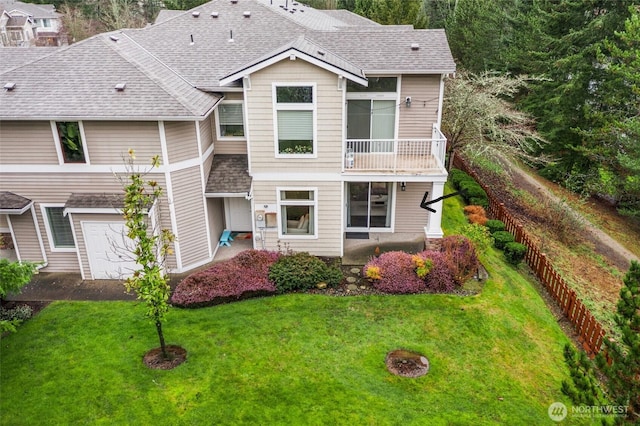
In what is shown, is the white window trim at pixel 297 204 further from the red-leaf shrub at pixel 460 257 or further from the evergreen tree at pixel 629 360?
the evergreen tree at pixel 629 360

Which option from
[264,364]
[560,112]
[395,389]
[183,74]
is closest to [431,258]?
[395,389]

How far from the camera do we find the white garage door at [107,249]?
46.4 ft

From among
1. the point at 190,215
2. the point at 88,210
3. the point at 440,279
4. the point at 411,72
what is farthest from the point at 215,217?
the point at 411,72

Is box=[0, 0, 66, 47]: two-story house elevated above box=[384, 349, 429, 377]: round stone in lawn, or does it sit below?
above

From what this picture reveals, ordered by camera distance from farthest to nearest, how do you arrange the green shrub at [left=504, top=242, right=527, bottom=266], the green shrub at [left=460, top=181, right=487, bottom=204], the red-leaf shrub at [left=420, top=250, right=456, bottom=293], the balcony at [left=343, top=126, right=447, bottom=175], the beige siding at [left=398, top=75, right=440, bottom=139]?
the green shrub at [left=460, top=181, right=487, bottom=204], the green shrub at [left=504, top=242, right=527, bottom=266], the beige siding at [left=398, top=75, right=440, bottom=139], the balcony at [left=343, top=126, right=447, bottom=175], the red-leaf shrub at [left=420, top=250, right=456, bottom=293]

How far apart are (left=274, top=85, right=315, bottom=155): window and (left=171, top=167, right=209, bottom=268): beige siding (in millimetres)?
3109

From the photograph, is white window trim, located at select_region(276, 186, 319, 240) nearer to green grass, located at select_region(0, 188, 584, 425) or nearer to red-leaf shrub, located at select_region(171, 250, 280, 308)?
red-leaf shrub, located at select_region(171, 250, 280, 308)

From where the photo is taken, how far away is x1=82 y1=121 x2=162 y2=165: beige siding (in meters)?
13.4

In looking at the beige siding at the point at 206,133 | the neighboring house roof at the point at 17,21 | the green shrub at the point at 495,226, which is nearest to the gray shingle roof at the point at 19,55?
the beige siding at the point at 206,133

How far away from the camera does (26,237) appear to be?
14.8 metres

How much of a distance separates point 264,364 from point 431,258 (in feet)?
21.6

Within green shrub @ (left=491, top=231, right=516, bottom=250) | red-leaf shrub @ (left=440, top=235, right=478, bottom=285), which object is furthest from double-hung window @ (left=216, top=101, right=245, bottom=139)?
green shrub @ (left=491, top=231, right=516, bottom=250)

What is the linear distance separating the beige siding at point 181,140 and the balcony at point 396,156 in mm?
5107

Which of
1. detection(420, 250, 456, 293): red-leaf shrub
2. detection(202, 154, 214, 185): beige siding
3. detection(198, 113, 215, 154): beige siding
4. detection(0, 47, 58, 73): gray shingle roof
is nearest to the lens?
detection(420, 250, 456, 293): red-leaf shrub
